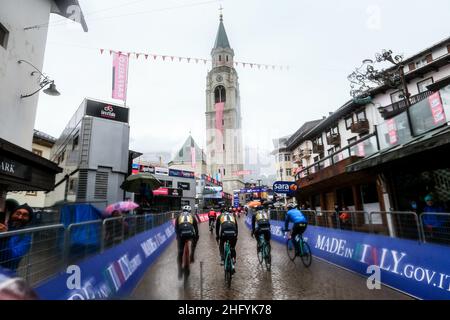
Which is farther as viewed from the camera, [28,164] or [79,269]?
[28,164]

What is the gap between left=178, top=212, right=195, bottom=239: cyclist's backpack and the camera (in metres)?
6.46

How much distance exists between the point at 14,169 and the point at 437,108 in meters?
14.7

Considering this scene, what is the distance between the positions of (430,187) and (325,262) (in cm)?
576

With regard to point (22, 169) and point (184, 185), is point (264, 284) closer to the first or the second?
point (22, 169)

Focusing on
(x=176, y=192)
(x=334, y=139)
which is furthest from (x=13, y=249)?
(x=176, y=192)

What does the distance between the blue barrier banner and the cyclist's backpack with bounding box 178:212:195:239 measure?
135 centimetres

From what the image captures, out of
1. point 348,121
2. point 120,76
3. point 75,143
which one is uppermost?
point 348,121

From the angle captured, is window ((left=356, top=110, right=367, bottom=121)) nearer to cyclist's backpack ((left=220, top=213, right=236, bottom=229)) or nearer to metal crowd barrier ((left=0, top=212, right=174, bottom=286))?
cyclist's backpack ((left=220, top=213, right=236, bottom=229))

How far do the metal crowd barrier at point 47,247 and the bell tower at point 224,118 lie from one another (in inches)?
3032

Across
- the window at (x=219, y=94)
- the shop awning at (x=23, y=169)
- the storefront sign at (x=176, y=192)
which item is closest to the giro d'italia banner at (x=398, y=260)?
the shop awning at (x=23, y=169)

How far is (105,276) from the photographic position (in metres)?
4.25

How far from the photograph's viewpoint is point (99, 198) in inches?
559
